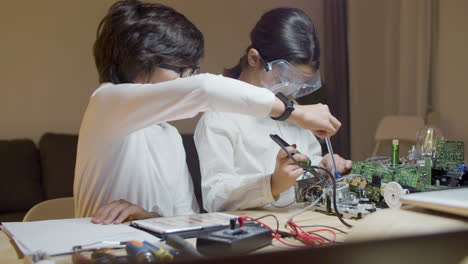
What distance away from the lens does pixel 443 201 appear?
2.20ft

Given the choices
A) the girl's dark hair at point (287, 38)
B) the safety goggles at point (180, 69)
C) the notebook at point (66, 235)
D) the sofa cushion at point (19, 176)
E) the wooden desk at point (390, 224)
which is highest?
the girl's dark hair at point (287, 38)

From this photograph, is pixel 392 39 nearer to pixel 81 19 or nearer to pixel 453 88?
pixel 453 88

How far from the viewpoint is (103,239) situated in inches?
29.3

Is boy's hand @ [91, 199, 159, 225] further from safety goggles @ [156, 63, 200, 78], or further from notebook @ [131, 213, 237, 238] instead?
safety goggles @ [156, 63, 200, 78]

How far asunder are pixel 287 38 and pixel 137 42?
452 millimetres

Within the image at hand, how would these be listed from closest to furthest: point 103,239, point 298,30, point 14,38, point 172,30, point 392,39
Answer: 1. point 103,239
2. point 172,30
3. point 298,30
4. point 14,38
5. point 392,39

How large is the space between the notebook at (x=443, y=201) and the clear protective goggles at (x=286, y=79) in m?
0.64

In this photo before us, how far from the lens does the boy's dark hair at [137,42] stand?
3.68 ft

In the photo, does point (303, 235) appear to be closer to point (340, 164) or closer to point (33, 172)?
point (340, 164)

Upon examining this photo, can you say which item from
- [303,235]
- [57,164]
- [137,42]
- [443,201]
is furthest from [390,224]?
[57,164]

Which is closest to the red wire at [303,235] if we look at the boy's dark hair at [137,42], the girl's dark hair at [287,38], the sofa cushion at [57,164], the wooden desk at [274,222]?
the wooden desk at [274,222]

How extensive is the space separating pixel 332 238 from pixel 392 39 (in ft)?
8.45

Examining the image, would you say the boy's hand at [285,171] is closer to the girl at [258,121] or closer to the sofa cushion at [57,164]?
the girl at [258,121]

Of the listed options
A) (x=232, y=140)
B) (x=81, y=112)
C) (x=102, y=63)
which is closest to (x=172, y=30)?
(x=102, y=63)
